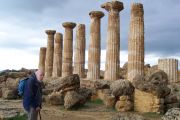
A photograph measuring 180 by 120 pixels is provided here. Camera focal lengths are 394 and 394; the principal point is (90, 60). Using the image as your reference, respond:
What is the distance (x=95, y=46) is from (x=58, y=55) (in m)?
11.7

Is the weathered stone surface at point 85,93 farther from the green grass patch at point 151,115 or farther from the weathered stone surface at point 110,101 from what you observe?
the green grass patch at point 151,115

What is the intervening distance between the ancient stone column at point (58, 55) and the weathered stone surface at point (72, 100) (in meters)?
25.4

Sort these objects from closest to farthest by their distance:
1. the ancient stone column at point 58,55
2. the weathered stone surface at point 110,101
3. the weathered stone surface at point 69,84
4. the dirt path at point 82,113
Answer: the dirt path at point 82,113 → the weathered stone surface at point 110,101 → the weathered stone surface at point 69,84 → the ancient stone column at point 58,55

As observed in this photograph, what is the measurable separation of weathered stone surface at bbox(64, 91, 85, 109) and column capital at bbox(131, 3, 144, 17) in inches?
392

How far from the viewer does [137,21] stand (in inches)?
1190

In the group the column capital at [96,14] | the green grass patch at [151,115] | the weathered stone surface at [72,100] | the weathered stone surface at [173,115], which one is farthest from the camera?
the column capital at [96,14]

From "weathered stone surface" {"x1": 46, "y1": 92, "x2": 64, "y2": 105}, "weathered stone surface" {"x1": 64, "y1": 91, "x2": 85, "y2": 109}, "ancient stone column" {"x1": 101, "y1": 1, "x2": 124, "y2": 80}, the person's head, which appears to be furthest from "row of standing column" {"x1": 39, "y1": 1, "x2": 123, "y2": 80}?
the person's head

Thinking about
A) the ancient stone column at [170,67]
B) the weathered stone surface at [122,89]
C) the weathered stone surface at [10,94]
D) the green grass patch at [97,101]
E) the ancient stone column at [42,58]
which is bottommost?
the green grass patch at [97,101]

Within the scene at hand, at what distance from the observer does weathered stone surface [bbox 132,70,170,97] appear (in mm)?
20891

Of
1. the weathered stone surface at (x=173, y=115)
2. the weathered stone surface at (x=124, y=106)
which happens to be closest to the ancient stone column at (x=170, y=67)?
A: the weathered stone surface at (x=124, y=106)

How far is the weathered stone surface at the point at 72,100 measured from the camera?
22.1 metres

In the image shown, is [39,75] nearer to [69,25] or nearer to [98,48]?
[98,48]

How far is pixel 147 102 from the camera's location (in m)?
21.1

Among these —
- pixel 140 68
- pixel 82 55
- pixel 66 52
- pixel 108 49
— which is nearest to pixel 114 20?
pixel 108 49
